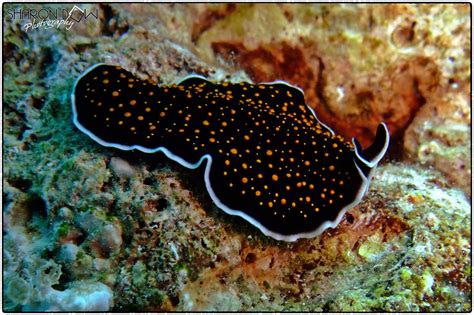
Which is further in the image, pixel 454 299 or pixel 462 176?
pixel 462 176

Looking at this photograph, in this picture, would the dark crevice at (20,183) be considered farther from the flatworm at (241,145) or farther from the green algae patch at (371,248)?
the green algae patch at (371,248)

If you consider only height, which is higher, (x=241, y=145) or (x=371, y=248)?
(x=371, y=248)

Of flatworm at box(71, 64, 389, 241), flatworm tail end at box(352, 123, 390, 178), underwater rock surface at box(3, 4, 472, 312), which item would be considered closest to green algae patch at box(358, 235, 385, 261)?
underwater rock surface at box(3, 4, 472, 312)

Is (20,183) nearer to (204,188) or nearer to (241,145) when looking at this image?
(204,188)

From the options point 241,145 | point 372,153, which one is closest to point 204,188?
point 241,145

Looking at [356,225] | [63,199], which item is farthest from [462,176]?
[63,199]

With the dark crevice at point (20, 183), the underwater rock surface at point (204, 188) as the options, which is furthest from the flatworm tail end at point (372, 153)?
the dark crevice at point (20, 183)

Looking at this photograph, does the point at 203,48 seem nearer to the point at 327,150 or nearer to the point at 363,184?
the point at 327,150
